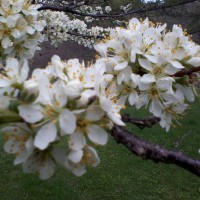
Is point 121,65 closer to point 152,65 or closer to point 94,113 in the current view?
point 152,65

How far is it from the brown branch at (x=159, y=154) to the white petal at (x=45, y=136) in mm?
282

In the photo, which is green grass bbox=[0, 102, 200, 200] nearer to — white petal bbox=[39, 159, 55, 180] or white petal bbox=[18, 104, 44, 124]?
white petal bbox=[39, 159, 55, 180]

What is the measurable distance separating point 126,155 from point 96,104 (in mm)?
6749

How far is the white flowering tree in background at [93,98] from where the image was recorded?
1.02 metres

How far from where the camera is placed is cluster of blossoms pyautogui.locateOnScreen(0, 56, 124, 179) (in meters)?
1.00

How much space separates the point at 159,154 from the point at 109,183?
5.27 m

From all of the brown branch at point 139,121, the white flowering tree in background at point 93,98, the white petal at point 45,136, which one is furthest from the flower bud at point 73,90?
the brown branch at point 139,121

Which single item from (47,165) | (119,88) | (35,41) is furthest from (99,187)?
(47,165)

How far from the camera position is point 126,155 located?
25.3ft

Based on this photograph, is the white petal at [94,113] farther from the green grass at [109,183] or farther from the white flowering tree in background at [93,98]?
the green grass at [109,183]

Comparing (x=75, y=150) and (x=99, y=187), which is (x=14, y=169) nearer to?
(x=99, y=187)

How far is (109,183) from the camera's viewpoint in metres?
6.24

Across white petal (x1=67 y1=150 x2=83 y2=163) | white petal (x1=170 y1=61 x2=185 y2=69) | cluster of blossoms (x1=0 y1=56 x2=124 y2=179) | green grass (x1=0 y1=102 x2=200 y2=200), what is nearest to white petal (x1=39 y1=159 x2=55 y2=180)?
cluster of blossoms (x1=0 y1=56 x2=124 y2=179)

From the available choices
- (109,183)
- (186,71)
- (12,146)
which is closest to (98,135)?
(12,146)
